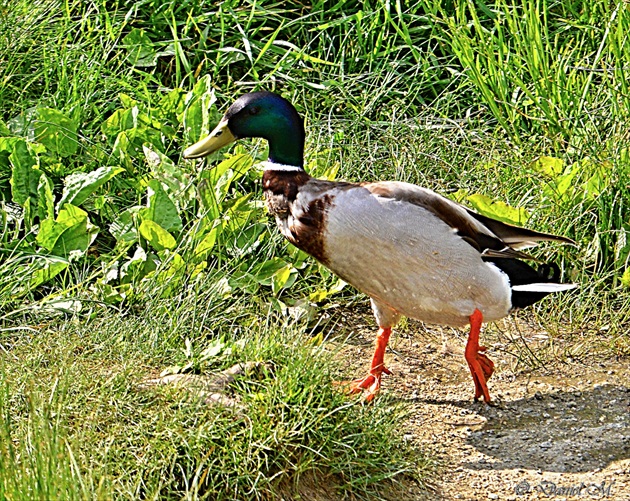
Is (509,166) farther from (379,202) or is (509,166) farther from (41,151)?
(41,151)

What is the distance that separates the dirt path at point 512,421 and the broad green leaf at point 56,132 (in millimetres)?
1524

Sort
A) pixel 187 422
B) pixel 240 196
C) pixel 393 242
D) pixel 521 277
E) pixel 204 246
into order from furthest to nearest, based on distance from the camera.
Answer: pixel 240 196, pixel 204 246, pixel 521 277, pixel 393 242, pixel 187 422

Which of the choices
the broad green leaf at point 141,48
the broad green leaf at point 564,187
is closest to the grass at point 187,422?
the broad green leaf at point 564,187

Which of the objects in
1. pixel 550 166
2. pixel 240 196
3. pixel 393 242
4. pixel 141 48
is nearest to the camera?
pixel 393 242

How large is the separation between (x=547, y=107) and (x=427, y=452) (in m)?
1.94

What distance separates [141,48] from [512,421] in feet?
8.87

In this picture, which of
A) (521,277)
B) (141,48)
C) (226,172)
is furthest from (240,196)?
(521,277)

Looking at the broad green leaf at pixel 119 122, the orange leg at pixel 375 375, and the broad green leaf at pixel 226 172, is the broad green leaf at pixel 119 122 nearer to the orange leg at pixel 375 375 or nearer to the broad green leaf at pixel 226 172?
the broad green leaf at pixel 226 172

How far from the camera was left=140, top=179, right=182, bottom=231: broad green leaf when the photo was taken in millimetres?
4352

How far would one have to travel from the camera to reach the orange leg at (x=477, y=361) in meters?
3.87

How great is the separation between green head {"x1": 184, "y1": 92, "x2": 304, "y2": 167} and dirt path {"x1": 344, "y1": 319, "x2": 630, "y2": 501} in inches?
35.2

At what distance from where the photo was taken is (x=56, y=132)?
4695 mm

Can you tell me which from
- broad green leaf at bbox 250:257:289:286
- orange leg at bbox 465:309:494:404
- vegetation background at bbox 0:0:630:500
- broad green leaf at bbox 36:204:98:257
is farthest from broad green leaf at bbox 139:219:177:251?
orange leg at bbox 465:309:494:404

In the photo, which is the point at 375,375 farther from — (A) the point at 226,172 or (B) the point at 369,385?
(A) the point at 226,172
